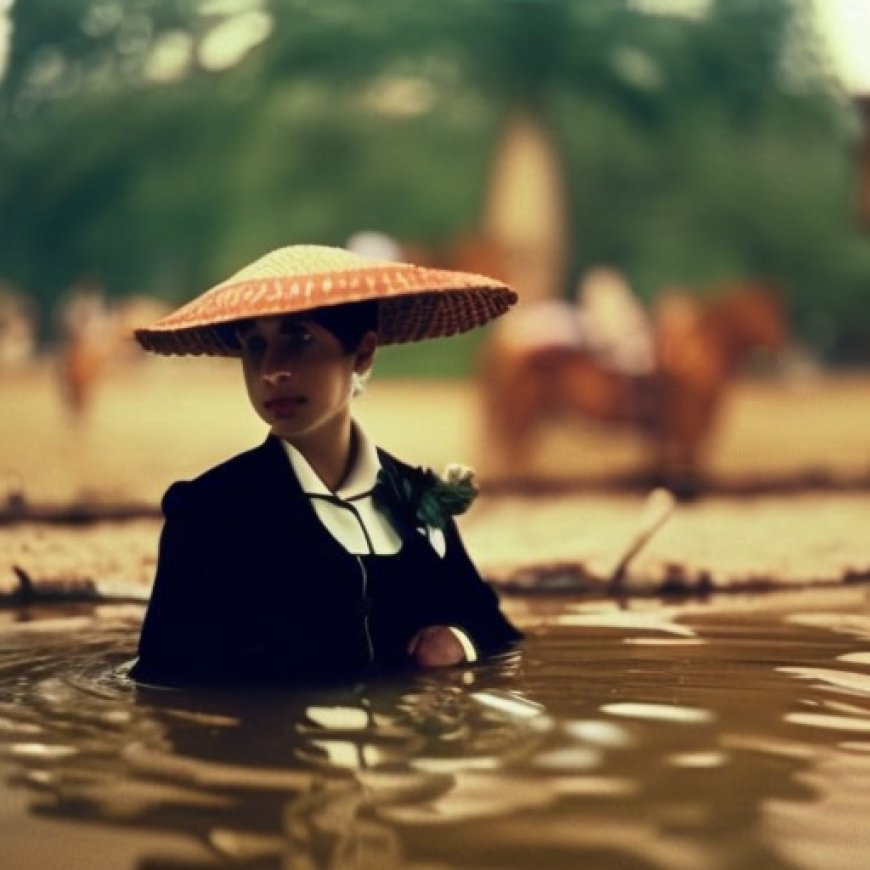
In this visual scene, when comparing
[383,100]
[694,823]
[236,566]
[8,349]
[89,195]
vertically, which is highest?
[383,100]

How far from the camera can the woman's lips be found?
78.0 inches

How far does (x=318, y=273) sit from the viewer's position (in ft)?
6.43

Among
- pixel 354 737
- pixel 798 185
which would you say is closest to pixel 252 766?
pixel 354 737

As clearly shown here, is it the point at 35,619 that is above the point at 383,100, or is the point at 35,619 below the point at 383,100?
below

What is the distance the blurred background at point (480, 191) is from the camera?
6.00 meters

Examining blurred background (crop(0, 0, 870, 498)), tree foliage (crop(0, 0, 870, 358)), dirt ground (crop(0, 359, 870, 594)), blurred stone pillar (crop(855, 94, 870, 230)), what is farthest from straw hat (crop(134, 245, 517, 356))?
blurred stone pillar (crop(855, 94, 870, 230))

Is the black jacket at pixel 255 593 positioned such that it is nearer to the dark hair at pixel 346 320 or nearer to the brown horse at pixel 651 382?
the dark hair at pixel 346 320

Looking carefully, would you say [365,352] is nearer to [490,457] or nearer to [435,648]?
[435,648]

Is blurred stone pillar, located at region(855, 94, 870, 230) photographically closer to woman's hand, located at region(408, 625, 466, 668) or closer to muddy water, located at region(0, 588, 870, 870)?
muddy water, located at region(0, 588, 870, 870)

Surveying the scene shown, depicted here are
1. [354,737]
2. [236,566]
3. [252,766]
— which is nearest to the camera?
[252,766]

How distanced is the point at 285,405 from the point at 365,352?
177 mm

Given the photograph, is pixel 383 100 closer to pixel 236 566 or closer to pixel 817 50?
pixel 817 50

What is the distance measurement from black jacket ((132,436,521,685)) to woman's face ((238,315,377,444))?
0.20 ft

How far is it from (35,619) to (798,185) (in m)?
4.66
